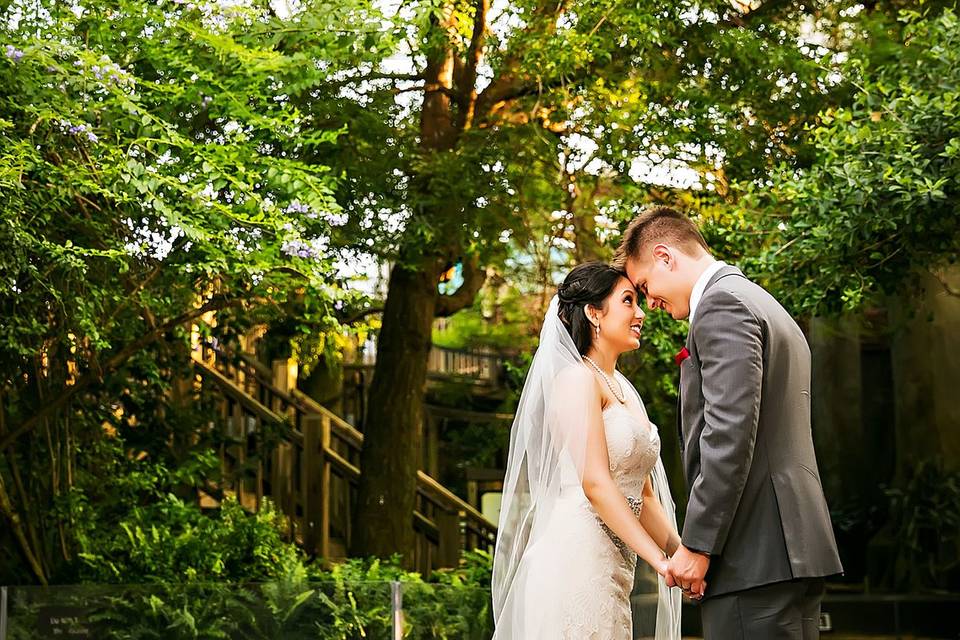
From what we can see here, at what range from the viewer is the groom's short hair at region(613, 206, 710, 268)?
345 cm

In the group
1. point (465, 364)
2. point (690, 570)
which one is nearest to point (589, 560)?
point (690, 570)

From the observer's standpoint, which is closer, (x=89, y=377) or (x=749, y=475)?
(x=749, y=475)

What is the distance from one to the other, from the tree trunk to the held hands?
579 centimetres

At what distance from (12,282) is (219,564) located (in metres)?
2.72

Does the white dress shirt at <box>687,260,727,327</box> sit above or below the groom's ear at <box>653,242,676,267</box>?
below

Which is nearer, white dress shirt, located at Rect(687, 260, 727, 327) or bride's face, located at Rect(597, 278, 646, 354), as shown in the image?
white dress shirt, located at Rect(687, 260, 727, 327)

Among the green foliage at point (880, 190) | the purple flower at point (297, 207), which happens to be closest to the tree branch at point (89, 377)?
the purple flower at point (297, 207)

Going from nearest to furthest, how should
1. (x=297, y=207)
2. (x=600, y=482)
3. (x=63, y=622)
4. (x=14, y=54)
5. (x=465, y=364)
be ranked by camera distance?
1. (x=600, y=482)
2. (x=14, y=54)
3. (x=63, y=622)
4. (x=297, y=207)
5. (x=465, y=364)

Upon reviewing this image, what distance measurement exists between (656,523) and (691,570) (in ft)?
2.40

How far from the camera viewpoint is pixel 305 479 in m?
10.5

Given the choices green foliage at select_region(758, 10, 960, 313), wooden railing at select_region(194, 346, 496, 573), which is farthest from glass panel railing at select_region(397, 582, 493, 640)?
wooden railing at select_region(194, 346, 496, 573)

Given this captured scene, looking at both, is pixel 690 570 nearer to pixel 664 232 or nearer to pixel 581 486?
pixel 581 486

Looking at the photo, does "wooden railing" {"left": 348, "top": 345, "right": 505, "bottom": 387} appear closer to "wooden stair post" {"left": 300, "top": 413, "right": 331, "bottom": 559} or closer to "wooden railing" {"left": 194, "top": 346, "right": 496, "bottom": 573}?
"wooden railing" {"left": 194, "top": 346, "right": 496, "bottom": 573}

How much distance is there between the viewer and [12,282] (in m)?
5.41
